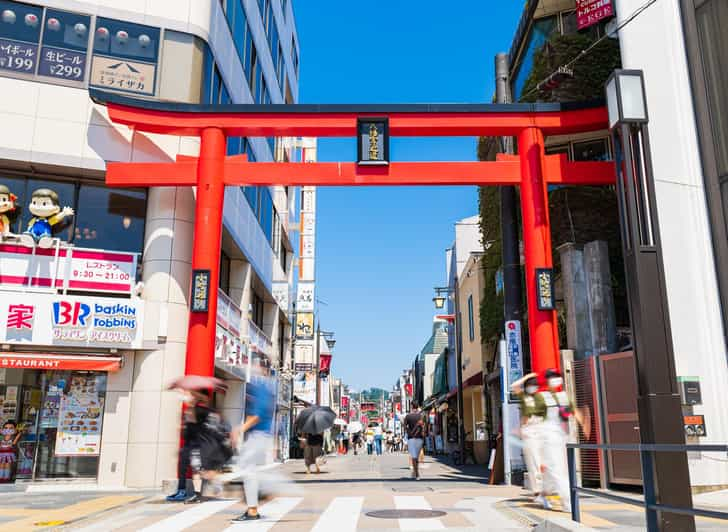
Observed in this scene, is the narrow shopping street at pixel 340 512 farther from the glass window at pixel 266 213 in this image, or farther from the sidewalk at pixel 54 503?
the glass window at pixel 266 213

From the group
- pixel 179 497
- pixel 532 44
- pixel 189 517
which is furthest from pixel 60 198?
pixel 532 44

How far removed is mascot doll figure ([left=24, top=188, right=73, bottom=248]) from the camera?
1466 cm

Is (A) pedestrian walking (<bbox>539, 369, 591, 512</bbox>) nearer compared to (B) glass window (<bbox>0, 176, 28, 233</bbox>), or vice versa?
(A) pedestrian walking (<bbox>539, 369, 591, 512</bbox>)

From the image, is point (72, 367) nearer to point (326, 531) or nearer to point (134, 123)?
point (134, 123)

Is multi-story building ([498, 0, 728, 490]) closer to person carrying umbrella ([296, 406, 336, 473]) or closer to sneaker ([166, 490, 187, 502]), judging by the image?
person carrying umbrella ([296, 406, 336, 473])

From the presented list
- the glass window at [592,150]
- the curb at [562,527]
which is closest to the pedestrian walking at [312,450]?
the glass window at [592,150]

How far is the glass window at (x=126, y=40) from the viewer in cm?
1554

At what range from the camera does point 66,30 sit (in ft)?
50.1

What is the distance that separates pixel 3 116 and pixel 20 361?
Result: 18.5 ft

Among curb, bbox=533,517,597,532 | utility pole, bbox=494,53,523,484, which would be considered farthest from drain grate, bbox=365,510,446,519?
utility pole, bbox=494,53,523,484

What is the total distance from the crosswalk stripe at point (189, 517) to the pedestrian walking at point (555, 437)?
4725 mm

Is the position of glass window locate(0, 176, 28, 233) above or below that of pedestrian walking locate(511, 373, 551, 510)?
above

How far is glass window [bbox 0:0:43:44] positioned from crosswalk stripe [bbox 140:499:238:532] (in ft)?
37.8

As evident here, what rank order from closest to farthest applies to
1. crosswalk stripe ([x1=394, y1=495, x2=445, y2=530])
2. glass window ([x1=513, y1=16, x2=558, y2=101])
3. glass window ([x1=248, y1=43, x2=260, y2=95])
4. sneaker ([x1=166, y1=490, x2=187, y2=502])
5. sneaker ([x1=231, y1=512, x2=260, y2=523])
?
crosswalk stripe ([x1=394, y1=495, x2=445, y2=530])
sneaker ([x1=231, y1=512, x2=260, y2=523])
sneaker ([x1=166, y1=490, x2=187, y2=502])
glass window ([x1=513, y1=16, x2=558, y2=101])
glass window ([x1=248, y1=43, x2=260, y2=95])
